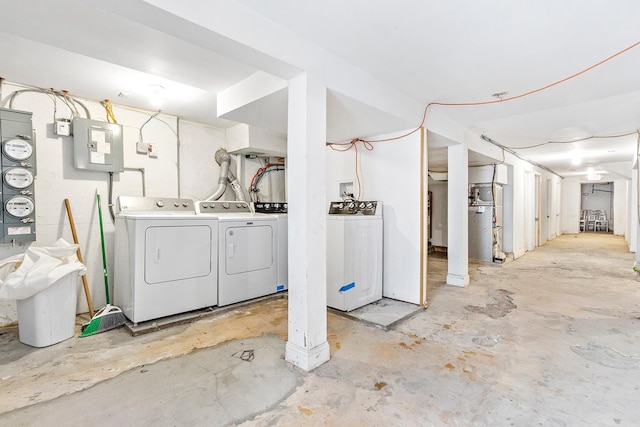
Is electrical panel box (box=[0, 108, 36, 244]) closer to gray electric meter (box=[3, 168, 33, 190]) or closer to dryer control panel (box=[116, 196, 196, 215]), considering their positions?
gray electric meter (box=[3, 168, 33, 190])

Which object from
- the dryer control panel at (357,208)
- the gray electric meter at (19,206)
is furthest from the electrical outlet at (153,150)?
the dryer control panel at (357,208)

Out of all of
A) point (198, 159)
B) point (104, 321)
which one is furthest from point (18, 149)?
point (198, 159)

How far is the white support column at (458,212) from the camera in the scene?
3.99m

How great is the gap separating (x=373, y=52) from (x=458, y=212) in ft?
8.69

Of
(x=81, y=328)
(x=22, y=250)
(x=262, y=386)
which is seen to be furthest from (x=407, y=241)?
(x=22, y=250)

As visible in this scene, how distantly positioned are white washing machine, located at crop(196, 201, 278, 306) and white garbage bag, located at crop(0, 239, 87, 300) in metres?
1.21

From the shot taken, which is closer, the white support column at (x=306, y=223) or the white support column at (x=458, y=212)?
the white support column at (x=306, y=223)

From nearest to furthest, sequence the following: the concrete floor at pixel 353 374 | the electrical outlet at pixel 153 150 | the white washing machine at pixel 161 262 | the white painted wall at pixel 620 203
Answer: the concrete floor at pixel 353 374, the white washing machine at pixel 161 262, the electrical outlet at pixel 153 150, the white painted wall at pixel 620 203

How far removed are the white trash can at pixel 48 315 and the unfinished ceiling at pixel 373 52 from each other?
5.80 feet

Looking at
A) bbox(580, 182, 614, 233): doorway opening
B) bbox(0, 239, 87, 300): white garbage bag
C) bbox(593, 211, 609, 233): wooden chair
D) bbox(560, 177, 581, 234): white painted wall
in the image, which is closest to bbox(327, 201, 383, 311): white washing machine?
bbox(0, 239, 87, 300): white garbage bag

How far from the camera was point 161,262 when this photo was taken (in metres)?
Answer: 2.75

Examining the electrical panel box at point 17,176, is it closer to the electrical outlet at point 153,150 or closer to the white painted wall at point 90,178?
the white painted wall at point 90,178

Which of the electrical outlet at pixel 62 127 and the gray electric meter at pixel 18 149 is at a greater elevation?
the electrical outlet at pixel 62 127

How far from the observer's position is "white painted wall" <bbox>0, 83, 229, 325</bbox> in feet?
9.43
